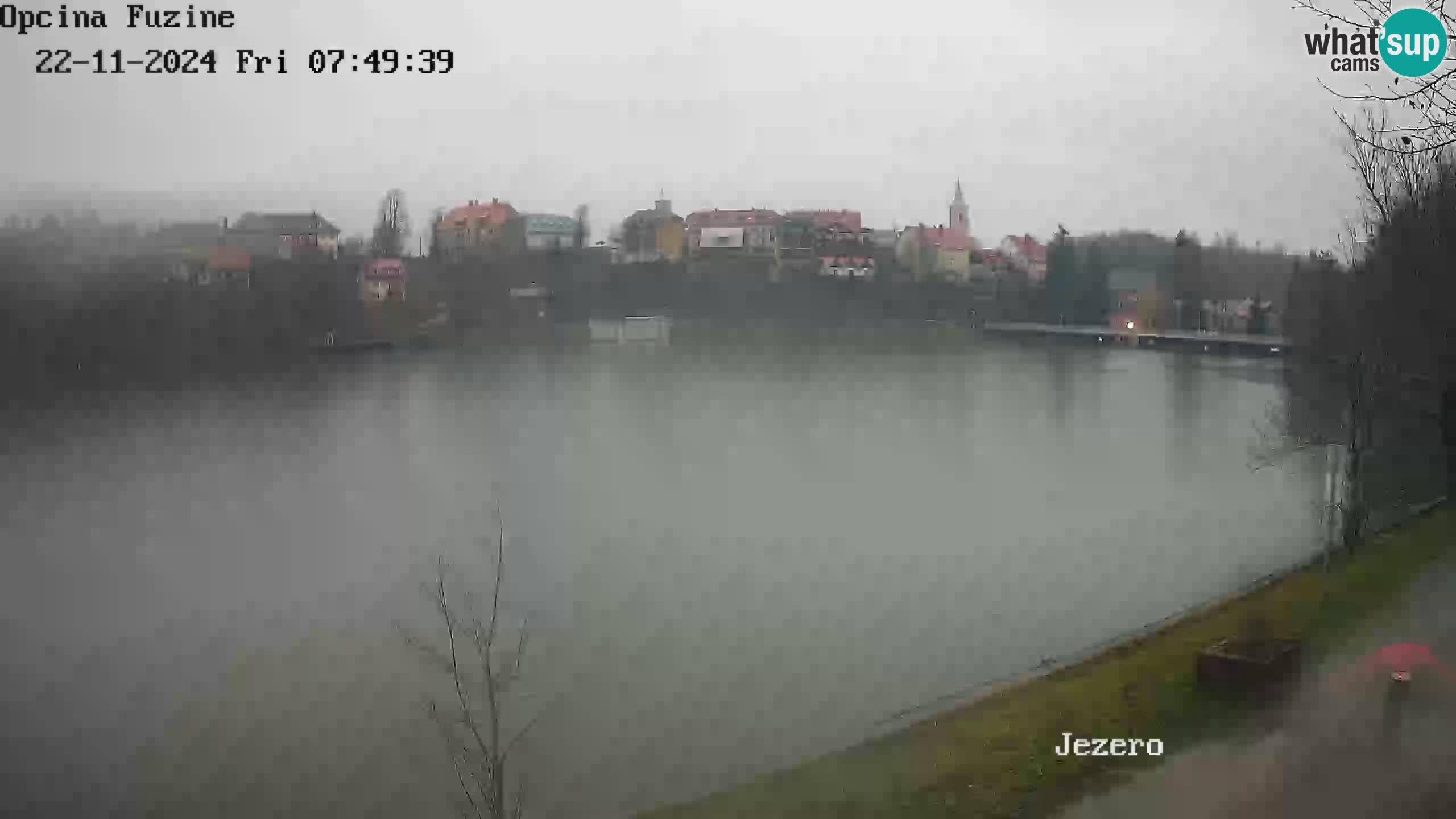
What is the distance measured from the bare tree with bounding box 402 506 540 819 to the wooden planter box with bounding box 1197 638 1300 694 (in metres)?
1.31

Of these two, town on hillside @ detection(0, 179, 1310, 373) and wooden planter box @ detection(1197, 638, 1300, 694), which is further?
town on hillside @ detection(0, 179, 1310, 373)

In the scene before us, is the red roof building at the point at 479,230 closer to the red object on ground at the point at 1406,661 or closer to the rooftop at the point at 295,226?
the rooftop at the point at 295,226

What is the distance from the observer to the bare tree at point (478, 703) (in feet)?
6.58

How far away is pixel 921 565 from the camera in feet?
15.3

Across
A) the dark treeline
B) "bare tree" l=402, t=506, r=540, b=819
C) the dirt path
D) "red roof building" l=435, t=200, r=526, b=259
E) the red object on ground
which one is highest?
"red roof building" l=435, t=200, r=526, b=259

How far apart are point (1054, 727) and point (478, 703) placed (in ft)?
5.56

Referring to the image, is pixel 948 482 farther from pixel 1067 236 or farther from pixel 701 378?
pixel 1067 236

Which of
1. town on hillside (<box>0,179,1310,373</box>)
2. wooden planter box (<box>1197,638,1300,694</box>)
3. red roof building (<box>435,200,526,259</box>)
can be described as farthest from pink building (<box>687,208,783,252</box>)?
wooden planter box (<box>1197,638,1300,694</box>)

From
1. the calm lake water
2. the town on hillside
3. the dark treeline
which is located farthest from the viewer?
the town on hillside

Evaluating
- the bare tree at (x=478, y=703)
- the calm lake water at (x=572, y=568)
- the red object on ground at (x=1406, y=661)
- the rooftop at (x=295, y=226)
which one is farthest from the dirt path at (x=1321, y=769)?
the rooftop at (x=295, y=226)

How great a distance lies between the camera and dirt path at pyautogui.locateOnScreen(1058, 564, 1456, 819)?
53.7 inches

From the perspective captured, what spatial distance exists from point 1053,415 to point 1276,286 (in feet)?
7.54

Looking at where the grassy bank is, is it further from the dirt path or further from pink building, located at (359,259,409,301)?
pink building, located at (359,259,409,301)

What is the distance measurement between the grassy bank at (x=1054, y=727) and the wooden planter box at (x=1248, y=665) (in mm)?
40
